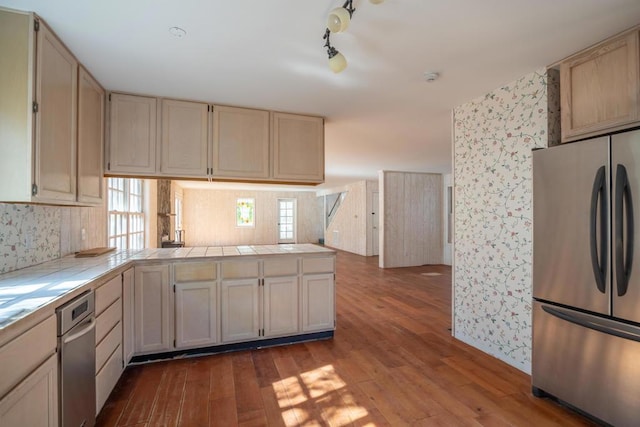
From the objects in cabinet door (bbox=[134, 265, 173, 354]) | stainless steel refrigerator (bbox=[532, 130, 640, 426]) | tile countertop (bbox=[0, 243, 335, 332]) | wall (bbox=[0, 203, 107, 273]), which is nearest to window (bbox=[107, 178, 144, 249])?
wall (bbox=[0, 203, 107, 273])

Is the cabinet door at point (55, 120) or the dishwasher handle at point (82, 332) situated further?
the cabinet door at point (55, 120)

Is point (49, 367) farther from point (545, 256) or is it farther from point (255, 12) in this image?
point (545, 256)

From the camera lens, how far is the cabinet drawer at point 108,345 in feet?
5.98

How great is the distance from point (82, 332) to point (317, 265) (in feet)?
6.22

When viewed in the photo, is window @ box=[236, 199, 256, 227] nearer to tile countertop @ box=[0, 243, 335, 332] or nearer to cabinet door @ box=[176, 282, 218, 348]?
tile countertop @ box=[0, 243, 335, 332]

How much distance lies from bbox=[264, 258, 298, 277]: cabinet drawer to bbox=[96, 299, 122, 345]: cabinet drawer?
3.80 ft

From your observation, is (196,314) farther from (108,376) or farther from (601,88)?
(601,88)

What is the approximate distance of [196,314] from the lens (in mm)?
2639

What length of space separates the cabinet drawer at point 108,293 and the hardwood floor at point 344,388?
660mm

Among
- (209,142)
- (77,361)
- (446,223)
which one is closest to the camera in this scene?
(77,361)

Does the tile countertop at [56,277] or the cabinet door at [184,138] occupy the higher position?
the cabinet door at [184,138]

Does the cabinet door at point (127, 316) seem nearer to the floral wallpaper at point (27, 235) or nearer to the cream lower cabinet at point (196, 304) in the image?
the cream lower cabinet at point (196, 304)

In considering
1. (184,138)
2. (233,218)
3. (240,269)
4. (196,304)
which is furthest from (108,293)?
(233,218)

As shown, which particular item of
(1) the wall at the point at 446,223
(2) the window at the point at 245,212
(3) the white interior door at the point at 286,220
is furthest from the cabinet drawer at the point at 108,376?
(3) the white interior door at the point at 286,220
